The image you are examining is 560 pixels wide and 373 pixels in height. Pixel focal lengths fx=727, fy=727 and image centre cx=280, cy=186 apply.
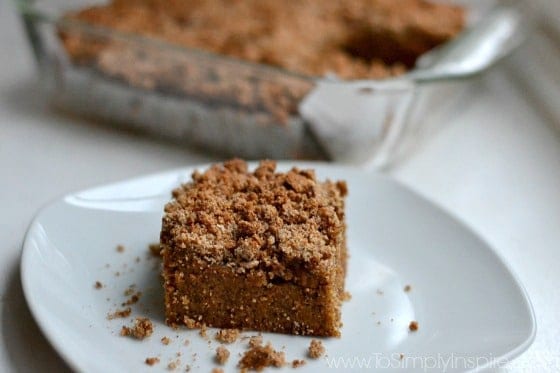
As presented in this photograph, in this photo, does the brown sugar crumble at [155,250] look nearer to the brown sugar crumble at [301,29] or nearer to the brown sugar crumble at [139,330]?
the brown sugar crumble at [139,330]

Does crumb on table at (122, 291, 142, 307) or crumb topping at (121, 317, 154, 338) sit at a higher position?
crumb on table at (122, 291, 142, 307)

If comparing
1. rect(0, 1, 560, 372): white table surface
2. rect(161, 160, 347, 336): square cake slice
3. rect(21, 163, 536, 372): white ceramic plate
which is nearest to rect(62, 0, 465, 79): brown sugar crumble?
rect(0, 1, 560, 372): white table surface

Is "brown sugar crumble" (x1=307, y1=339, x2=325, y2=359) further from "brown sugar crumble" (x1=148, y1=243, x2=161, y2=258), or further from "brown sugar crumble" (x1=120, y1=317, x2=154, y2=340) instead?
"brown sugar crumble" (x1=148, y1=243, x2=161, y2=258)

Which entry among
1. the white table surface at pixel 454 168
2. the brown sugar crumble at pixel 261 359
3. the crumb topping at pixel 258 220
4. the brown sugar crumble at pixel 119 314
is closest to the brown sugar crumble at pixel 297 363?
the brown sugar crumble at pixel 261 359

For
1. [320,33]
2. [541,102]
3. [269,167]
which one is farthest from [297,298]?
[541,102]

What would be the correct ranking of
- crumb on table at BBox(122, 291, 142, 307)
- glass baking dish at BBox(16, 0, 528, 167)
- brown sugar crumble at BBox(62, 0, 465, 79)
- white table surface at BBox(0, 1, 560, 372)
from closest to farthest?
crumb on table at BBox(122, 291, 142, 307) → white table surface at BBox(0, 1, 560, 372) → glass baking dish at BBox(16, 0, 528, 167) → brown sugar crumble at BBox(62, 0, 465, 79)

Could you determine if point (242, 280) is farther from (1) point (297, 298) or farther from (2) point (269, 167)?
(2) point (269, 167)
